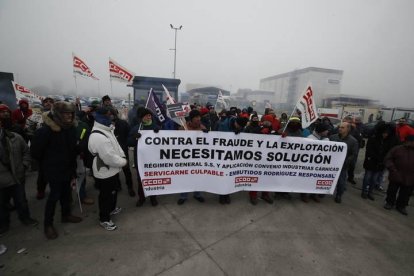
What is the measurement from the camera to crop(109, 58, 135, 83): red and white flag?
30.4ft

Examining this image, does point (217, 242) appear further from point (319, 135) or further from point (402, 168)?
point (402, 168)

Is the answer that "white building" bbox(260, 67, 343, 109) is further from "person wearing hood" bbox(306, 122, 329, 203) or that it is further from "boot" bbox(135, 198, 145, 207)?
"boot" bbox(135, 198, 145, 207)

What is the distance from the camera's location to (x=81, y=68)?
9016 millimetres

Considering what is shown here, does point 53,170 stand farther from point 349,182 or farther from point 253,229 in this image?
point 349,182

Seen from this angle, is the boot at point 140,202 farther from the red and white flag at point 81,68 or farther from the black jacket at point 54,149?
the red and white flag at point 81,68

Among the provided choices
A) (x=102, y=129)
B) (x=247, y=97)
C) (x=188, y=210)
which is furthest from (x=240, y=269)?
(x=247, y=97)

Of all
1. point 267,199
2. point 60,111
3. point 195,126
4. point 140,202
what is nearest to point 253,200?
point 267,199

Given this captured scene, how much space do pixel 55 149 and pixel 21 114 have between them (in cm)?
340

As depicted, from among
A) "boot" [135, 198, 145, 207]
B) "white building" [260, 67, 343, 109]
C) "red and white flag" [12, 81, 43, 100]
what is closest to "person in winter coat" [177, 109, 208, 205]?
"boot" [135, 198, 145, 207]

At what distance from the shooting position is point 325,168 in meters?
4.30

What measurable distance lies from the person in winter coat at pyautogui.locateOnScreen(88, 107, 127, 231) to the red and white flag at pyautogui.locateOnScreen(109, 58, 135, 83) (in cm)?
732

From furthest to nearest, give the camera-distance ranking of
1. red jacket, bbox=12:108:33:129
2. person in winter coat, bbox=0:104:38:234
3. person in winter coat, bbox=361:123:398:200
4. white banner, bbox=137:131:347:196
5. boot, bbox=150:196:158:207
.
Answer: red jacket, bbox=12:108:33:129
person in winter coat, bbox=361:123:398:200
boot, bbox=150:196:158:207
white banner, bbox=137:131:347:196
person in winter coat, bbox=0:104:38:234

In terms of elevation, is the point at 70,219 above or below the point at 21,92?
below

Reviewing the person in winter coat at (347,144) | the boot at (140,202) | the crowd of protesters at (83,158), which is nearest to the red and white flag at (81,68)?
the crowd of protesters at (83,158)
